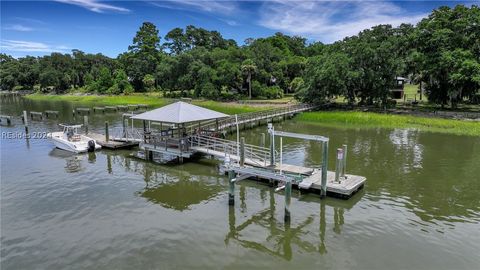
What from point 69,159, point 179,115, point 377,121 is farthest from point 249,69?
point 69,159

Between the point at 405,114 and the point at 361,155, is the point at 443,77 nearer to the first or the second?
the point at 405,114

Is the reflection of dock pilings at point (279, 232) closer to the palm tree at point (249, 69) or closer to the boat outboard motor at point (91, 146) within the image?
the boat outboard motor at point (91, 146)

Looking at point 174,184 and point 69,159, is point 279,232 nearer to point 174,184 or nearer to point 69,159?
point 174,184

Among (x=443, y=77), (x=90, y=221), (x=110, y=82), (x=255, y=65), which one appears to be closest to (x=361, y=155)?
(x=90, y=221)

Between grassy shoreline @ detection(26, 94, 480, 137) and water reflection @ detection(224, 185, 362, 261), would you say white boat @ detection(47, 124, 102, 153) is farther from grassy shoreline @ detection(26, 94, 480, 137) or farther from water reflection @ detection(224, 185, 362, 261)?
grassy shoreline @ detection(26, 94, 480, 137)

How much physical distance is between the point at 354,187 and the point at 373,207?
1413mm

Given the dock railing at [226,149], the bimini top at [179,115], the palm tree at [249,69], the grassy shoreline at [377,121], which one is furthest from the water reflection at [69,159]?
the palm tree at [249,69]

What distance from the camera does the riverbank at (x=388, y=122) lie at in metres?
36.7

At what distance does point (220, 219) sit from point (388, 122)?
105ft

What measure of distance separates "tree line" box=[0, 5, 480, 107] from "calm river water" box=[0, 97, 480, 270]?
2482cm

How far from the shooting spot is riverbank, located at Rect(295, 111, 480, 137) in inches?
1446

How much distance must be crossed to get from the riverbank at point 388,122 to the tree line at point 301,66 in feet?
16.8

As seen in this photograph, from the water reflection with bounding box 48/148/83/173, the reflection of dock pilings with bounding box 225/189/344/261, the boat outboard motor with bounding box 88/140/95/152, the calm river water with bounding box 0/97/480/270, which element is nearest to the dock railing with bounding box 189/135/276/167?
the calm river water with bounding box 0/97/480/270

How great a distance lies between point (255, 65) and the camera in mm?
63969
